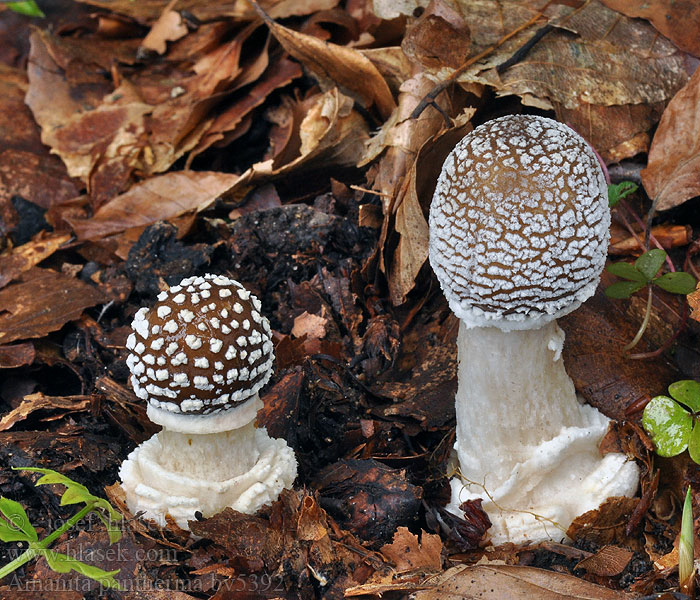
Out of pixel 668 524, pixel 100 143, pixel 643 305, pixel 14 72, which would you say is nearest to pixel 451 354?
pixel 643 305

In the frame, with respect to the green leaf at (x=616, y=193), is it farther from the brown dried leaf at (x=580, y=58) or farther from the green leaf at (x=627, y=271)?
the brown dried leaf at (x=580, y=58)

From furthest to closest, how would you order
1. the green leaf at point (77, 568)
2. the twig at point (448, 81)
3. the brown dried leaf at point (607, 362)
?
1. the twig at point (448, 81)
2. the brown dried leaf at point (607, 362)
3. the green leaf at point (77, 568)

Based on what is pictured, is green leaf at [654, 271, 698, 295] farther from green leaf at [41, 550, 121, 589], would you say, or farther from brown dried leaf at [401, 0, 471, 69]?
green leaf at [41, 550, 121, 589]

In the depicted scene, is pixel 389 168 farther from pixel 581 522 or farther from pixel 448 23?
pixel 581 522

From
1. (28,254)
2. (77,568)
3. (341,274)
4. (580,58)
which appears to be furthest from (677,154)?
(28,254)

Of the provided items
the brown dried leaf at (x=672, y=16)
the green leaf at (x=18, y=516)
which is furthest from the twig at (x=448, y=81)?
the green leaf at (x=18, y=516)

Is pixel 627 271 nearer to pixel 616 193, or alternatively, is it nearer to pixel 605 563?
pixel 616 193
